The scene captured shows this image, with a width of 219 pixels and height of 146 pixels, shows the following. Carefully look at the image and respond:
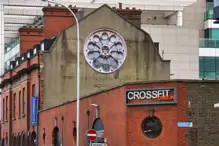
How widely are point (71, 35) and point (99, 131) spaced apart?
16212mm

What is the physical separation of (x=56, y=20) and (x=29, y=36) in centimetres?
1363

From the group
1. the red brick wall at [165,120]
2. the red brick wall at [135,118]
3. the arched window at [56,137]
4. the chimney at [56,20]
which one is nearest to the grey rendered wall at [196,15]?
the chimney at [56,20]

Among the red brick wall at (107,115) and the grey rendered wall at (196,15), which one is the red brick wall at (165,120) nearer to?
the red brick wall at (107,115)

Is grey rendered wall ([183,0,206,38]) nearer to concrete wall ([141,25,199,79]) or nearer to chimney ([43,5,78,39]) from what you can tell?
concrete wall ([141,25,199,79])

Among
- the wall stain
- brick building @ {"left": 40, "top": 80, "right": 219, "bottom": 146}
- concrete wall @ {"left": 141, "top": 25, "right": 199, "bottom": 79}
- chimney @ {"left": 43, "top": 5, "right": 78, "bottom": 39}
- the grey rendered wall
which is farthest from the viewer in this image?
the grey rendered wall

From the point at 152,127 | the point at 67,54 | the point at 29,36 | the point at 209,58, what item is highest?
the point at 29,36

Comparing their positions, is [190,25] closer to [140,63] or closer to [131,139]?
[140,63]

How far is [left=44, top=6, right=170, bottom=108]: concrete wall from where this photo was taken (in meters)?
53.0

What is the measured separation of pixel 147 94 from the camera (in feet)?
107

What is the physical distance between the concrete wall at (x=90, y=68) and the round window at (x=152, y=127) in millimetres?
Answer: 19438

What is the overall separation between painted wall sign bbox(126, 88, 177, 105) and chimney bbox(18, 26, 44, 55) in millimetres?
37408

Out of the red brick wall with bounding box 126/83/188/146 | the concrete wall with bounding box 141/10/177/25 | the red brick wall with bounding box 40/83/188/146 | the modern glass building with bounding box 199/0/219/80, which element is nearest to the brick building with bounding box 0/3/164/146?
the concrete wall with bounding box 141/10/177/25

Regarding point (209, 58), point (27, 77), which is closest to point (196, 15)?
point (209, 58)

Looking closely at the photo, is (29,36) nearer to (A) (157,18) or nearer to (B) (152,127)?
(A) (157,18)
